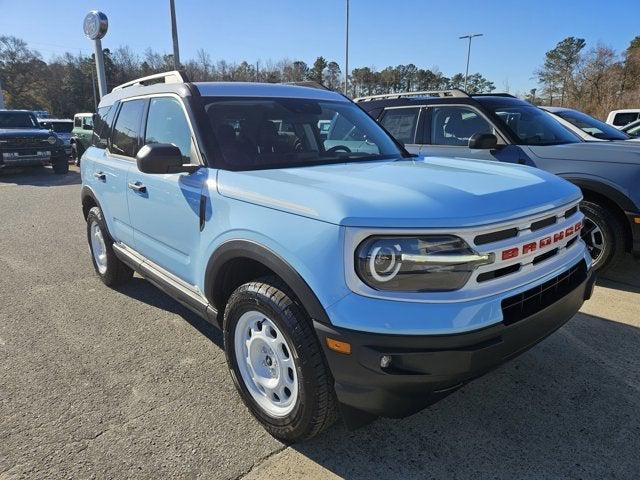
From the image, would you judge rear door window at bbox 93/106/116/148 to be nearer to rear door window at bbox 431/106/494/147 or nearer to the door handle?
the door handle

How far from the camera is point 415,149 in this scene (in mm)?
6090

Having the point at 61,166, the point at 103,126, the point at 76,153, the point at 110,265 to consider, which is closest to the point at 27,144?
the point at 61,166

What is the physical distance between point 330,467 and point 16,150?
15.2 meters

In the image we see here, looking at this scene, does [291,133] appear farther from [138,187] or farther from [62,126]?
[62,126]

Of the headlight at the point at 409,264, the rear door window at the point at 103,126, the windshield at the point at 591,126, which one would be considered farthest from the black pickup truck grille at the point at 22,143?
the headlight at the point at 409,264

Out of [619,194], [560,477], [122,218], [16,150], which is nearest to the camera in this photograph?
[560,477]

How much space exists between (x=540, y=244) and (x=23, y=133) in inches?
618

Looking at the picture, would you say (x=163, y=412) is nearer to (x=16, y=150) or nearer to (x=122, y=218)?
(x=122, y=218)

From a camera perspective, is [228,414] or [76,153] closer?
[228,414]

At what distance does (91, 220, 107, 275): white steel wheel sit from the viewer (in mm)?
4855

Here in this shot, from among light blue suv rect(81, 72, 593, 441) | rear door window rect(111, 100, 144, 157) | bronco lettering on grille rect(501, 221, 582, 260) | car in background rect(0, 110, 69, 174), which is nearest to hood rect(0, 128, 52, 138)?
car in background rect(0, 110, 69, 174)

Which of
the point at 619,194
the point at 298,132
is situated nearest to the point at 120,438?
the point at 298,132

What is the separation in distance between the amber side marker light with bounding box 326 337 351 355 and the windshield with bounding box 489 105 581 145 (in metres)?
4.24

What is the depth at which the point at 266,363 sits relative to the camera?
8.45 feet
